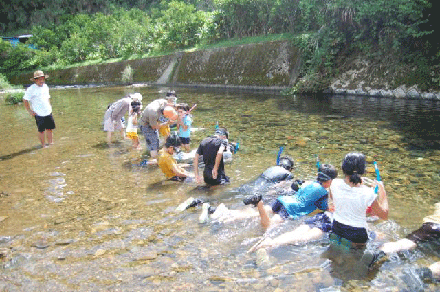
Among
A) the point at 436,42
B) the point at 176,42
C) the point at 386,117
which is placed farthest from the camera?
the point at 176,42

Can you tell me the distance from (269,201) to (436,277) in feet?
9.47

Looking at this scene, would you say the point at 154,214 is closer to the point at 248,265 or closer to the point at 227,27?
the point at 248,265

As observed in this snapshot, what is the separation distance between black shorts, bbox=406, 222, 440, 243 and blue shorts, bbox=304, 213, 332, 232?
105cm

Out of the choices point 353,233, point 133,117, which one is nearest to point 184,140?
point 133,117

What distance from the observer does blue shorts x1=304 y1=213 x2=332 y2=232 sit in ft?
18.3

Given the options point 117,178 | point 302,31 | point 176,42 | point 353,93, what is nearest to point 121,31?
point 176,42

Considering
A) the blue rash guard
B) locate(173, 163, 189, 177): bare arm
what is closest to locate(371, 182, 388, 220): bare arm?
the blue rash guard

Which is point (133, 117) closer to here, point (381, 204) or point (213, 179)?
point (213, 179)

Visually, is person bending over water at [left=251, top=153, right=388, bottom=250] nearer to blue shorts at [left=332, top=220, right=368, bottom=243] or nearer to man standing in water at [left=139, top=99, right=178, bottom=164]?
blue shorts at [left=332, top=220, right=368, bottom=243]

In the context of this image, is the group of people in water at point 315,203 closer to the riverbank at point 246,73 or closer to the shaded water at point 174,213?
the shaded water at point 174,213

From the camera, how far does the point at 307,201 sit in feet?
19.6

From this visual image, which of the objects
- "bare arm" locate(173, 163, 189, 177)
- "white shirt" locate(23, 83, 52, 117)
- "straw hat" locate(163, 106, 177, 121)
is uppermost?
"white shirt" locate(23, 83, 52, 117)

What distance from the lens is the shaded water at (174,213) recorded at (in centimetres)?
457

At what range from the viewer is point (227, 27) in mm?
31000
